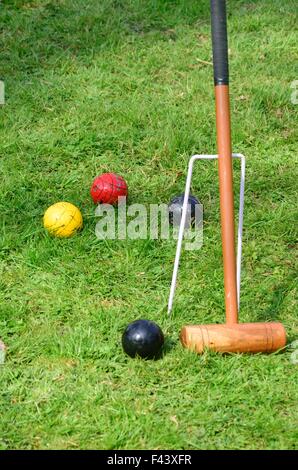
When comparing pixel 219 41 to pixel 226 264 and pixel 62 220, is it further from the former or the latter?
pixel 62 220

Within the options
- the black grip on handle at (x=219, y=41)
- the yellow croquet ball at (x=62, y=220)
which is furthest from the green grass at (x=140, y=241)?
the black grip on handle at (x=219, y=41)

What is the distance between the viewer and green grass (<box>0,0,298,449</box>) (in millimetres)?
3309

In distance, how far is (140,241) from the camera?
4.50 metres

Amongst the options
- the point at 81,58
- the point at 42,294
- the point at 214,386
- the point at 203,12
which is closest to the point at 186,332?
the point at 214,386

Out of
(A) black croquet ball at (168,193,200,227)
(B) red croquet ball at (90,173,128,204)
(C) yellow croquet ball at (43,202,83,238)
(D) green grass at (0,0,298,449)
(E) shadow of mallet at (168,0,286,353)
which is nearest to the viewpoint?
(D) green grass at (0,0,298,449)

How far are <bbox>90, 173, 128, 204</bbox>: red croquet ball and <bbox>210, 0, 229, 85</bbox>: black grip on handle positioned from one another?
4.76ft

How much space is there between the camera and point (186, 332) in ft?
11.6

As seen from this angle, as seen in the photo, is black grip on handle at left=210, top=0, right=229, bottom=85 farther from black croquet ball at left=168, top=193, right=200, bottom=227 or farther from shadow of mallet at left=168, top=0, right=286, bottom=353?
black croquet ball at left=168, top=193, right=200, bottom=227

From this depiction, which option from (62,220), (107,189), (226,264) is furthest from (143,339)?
(107,189)

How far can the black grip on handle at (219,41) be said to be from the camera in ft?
11.2

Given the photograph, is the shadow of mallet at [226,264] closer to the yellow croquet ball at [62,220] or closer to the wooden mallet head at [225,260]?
the wooden mallet head at [225,260]

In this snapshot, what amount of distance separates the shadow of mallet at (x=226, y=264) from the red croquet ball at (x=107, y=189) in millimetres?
1378

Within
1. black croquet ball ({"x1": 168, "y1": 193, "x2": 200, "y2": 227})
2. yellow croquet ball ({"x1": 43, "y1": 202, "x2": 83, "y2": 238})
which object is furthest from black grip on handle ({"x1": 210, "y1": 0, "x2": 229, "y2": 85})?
yellow croquet ball ({"x1": 43, "y1": 202, "x2": 83, "y2": 238})

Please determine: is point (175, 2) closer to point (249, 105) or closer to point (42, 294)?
point (249, 105)
